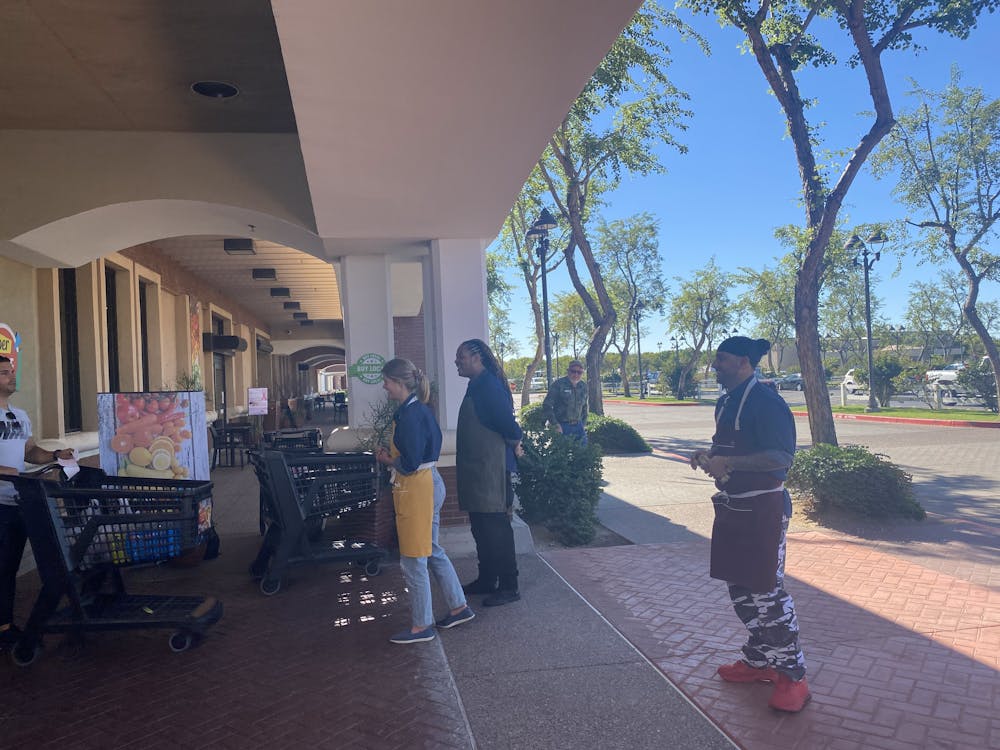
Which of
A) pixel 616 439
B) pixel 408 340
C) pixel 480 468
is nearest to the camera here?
pixel 480 468

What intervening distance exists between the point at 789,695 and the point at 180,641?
11.0 ft

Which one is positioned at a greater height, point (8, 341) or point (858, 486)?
point (8, 341)

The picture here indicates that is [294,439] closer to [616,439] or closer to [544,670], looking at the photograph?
[544,670]

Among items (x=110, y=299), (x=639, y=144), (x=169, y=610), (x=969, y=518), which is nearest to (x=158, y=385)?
(x=110, y=299)

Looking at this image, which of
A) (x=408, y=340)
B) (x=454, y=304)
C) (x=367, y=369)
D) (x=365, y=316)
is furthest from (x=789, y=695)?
(x=408, y=340)

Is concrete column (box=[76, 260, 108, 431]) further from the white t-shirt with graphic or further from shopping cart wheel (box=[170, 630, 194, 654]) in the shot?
shopping cart wheel (box=[170, 630, 194, 654])

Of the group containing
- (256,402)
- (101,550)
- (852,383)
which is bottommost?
(101,550)

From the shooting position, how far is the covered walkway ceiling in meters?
3.50

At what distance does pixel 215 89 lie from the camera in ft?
20.6

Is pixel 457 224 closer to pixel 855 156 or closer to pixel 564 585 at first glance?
pixel 564 585

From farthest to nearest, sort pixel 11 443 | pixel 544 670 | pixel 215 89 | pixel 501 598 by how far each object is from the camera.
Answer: pixel 215 89 < pixel 501 598 < pixel 11 443 < pixel 544 670

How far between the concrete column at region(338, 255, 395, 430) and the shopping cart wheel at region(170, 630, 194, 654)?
13.4 feet

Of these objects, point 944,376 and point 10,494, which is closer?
point 10,494

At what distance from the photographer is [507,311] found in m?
33.4
